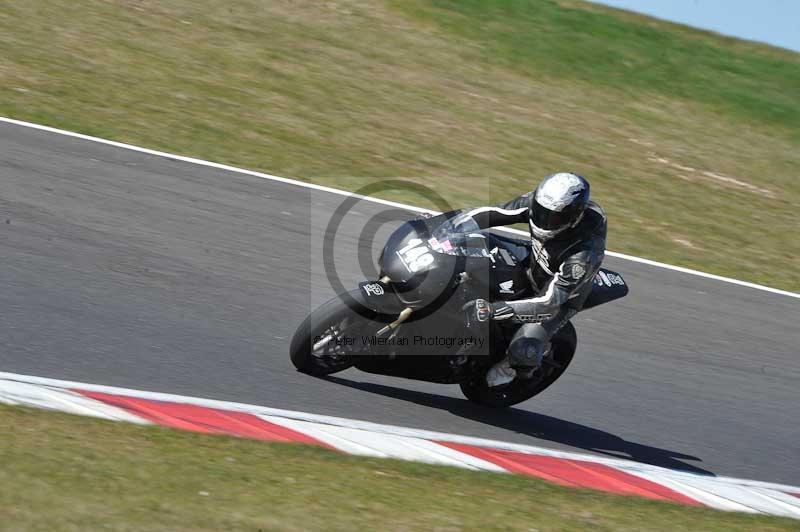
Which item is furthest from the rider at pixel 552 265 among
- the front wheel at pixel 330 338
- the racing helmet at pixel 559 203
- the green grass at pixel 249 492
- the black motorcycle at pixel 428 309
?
the green grass at pixel 249 492

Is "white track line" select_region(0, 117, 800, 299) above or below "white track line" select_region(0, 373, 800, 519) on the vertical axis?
below

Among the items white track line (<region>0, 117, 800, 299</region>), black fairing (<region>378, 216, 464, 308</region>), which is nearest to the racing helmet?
black fairing (<region>378, 216, 464, 308</region>)

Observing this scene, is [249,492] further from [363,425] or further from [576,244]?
[576,244]

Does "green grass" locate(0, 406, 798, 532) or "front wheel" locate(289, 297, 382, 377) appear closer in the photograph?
"green grass" locate(0, 406, 798, 532)

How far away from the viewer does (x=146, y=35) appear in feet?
44.5

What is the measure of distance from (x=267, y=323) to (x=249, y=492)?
283 centimetres

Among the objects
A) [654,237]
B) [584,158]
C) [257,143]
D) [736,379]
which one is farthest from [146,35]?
[736,379]

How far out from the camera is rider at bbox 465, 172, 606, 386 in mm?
5785

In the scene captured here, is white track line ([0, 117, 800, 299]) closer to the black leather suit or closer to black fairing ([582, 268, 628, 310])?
black fairing ([582, 268, 628, 310])

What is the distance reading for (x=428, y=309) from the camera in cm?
591

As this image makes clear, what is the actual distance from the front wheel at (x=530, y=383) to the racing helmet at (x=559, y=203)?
87 cm

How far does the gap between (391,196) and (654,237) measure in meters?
2.82

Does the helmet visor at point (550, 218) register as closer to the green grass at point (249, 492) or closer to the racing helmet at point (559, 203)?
the racing helmet at point (559, 203)

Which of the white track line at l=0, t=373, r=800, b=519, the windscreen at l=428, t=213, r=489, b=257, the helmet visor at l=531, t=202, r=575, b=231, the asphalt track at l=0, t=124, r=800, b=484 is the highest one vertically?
the helmet visor at l=531, t=202, r=575, b=231
